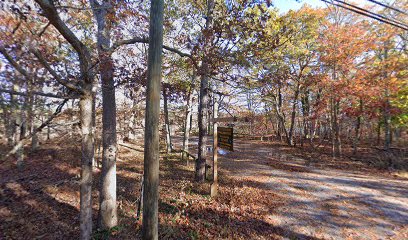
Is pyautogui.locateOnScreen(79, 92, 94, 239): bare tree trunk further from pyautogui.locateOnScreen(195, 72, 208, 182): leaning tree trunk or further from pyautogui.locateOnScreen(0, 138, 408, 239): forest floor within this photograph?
pyautogui.locateOnScreen(195, 72, 208, 182): leaning tree trunk

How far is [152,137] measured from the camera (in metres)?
2.92

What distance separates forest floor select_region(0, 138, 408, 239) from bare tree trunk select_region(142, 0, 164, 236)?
2400 millimetres

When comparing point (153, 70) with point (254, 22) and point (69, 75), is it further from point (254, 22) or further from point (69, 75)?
point (254, 22)

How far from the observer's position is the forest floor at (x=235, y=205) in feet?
17.2

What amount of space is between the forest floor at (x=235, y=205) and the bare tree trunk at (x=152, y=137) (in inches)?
94.5

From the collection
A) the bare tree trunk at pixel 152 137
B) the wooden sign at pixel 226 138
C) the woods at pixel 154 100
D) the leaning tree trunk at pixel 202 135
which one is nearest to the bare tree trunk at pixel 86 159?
the woods at pixel 154 100

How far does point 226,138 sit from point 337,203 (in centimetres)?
462

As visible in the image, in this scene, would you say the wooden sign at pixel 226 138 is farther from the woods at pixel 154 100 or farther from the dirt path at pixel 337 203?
the dirt path at pixel 337 203

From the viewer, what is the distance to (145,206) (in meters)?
2.89

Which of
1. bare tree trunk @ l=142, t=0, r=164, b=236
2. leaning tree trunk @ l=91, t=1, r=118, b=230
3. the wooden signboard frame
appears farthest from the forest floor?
bare tree trunk @ l=142, t=0, r=164, b=236

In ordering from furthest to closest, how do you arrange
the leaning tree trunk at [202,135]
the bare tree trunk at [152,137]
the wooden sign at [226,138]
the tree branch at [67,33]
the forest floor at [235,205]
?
1. the leaning tree trunk at [202,135]
2. the wooden sign at [226,138]
3. the forest floor at [235,205]
4. the tree branch at [67,33]
5. the bare tree trunk at [152,137]

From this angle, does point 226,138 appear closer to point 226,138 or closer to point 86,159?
point 226,138

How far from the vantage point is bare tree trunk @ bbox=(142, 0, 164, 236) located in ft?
9.48

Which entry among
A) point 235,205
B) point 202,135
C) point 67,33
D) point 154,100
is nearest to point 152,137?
point 154,100
